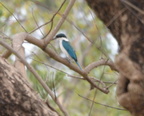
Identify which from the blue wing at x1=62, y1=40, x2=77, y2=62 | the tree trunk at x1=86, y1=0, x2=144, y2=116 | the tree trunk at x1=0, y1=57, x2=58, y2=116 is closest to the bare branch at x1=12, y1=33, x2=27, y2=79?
the tree trunk at x1=0, y1=57, x2=58, y2=116

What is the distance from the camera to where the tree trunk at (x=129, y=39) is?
1.65m

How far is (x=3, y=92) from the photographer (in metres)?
2.44

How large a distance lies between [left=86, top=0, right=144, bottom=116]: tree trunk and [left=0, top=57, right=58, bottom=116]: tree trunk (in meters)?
0.83

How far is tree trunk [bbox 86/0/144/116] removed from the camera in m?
1.65

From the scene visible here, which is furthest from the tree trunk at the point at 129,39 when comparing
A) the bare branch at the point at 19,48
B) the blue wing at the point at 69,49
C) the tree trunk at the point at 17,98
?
the blue wing at the point at 69,49

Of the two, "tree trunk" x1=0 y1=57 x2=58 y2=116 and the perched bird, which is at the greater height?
"tree trunk" x1=0 y1=57 x2=58 y2=116

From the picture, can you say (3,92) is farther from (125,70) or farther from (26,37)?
(125,70)

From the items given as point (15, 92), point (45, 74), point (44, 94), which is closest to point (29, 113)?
point (15, 92)

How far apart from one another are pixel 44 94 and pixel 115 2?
141 cm

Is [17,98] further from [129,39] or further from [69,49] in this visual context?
[69,49]

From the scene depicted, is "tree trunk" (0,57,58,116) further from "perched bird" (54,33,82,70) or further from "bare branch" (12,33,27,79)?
"perched bird" (54,33,82,70)

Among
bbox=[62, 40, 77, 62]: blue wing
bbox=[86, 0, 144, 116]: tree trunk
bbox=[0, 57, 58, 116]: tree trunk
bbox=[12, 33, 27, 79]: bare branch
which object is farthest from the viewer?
bbox=[62, 40, 77, 62]: blue wing

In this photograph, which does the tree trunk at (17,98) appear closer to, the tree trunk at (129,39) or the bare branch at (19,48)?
the bare branch at (19,48)

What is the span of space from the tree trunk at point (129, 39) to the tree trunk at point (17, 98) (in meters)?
0.83
